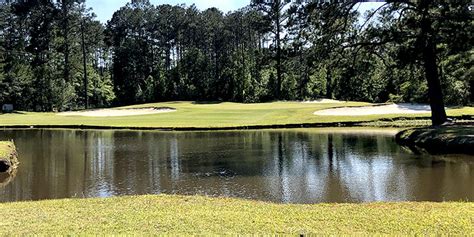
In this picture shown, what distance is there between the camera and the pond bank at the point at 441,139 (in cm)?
2186

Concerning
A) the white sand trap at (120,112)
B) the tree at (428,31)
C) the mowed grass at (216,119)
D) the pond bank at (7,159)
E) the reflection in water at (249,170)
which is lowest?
the reflection in water at (249,170)

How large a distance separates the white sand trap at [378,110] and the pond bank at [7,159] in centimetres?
2733

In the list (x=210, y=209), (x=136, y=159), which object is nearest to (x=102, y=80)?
(x=136, y=159)

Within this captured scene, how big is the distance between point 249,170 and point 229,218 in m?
8.91

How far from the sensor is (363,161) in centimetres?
2056

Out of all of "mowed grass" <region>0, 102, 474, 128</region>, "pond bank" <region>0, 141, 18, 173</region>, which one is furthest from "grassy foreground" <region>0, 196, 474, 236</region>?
"mowed grass" <region>0, 102, 474, 128</region>

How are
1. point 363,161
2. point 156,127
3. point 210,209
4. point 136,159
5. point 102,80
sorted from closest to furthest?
point 210,209, point 363,161, point 136,159, point 156,127, point 102,80

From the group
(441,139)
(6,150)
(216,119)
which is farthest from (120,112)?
(441,139)

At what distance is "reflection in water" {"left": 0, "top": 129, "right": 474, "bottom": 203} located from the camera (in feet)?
49.0

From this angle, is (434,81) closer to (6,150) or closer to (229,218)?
(229,218)

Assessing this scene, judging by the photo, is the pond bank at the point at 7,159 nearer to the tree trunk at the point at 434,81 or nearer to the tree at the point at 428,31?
the tree at the point at 428,31

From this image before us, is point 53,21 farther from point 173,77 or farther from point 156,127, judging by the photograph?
point 156,127

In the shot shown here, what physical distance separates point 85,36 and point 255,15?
95.0 feet

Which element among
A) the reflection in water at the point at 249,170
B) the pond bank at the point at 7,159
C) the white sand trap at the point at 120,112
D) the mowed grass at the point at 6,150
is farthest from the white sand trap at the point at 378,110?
the pond bank at the point at 7,159
